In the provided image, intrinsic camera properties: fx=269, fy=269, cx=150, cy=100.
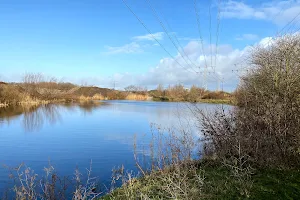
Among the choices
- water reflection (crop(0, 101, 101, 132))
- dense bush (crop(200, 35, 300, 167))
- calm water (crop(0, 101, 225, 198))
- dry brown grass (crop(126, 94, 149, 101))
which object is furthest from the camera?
dry brown grass (crop(126, 94, 149, 101))

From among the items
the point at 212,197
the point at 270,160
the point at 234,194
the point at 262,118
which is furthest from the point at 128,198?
the point at 262,118

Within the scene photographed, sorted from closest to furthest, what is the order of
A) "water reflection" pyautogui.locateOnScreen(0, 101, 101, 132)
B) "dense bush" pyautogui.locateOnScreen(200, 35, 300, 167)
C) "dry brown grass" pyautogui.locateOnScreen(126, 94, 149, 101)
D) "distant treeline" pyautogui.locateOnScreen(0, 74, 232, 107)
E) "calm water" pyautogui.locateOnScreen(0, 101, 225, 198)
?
"dense bush" pyautogui.locateOnScreen(200, 35, 300, 167) < "calm water" pyautogui.locateOnScreen(0, 101, 225, 198) < "water reflection" pyautogui.locateOnScreen(0, 101, 101, 132) < "distant treeline" pyautogui.locateOnScreen(0, 74, 232, 107) < "dry brown grass" pyautogui.locateOnScreen(126, 94, 149, 101)

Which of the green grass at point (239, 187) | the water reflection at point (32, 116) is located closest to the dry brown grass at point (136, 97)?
the water reflection at point (32, 116)

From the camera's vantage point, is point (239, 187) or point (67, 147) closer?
point (239, 187)

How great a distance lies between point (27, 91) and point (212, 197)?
4290 centimetres

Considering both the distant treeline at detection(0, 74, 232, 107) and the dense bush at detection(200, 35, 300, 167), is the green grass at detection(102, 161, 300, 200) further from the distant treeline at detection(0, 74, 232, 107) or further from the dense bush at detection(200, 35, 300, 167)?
the distant treeline at detection(0, 74, 232, 107)

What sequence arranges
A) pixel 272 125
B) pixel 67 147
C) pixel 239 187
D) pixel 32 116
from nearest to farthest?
1. pixel 239 187
2. pixel 272 125
3. pixel 67 147
4. pixel 32 116

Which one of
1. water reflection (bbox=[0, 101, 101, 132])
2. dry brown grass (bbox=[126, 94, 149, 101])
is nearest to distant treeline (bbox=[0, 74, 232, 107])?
dry brown grass (bbox=[126, 94, 149, 101])

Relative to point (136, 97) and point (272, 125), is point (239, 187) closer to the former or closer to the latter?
point (272, 125)

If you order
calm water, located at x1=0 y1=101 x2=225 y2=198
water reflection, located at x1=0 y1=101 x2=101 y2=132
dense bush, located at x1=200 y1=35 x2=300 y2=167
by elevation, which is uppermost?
dense bush, located at x1=200 y1=35 x2=300 y2=167

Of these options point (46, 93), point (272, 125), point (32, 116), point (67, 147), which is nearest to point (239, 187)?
point (272, 125)

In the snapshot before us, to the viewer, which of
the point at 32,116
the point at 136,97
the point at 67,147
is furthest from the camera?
the point at 136,97

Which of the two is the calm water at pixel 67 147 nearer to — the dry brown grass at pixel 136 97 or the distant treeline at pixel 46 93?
the distant treeline at pixel 46 93

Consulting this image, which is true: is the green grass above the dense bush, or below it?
below
